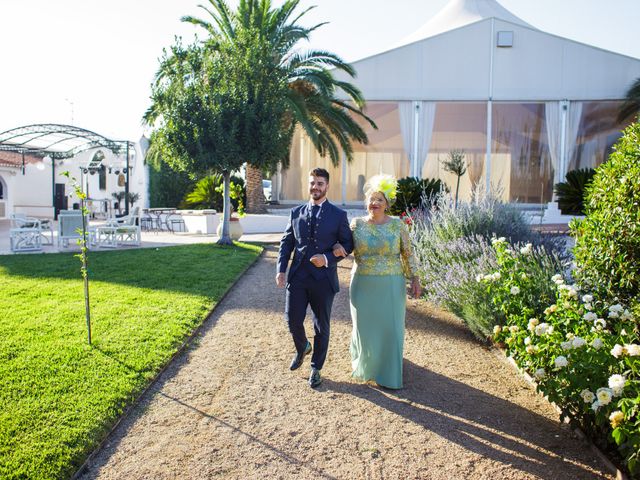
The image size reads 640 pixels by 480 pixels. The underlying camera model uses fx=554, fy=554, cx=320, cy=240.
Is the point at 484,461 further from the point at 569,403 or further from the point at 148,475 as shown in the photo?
the point at 148,475

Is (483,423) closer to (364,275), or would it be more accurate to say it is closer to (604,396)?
(604,396)

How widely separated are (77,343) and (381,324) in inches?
116

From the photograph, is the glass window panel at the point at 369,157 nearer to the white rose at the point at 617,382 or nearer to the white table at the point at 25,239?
the white table at the point at 25,239

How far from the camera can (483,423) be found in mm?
3807

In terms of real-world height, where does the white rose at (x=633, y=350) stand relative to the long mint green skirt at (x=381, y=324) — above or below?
above

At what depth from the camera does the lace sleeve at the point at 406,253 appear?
447cm

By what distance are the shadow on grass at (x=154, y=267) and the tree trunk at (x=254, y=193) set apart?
562cm

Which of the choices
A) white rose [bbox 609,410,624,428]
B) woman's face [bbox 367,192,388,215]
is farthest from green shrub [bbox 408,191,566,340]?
white rose [bbox 609,410,624,428]

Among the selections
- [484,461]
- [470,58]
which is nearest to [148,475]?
[484,461]

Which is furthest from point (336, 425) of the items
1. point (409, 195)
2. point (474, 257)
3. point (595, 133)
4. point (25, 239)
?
point (595, 133)

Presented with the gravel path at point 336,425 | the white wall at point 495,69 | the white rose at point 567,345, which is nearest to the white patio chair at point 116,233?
the gravel path at point 336,425

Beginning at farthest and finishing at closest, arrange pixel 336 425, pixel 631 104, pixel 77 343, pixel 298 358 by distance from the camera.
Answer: pixel 631 104 → pixel 77 343 → pixel 298 358 → pixel 336 425

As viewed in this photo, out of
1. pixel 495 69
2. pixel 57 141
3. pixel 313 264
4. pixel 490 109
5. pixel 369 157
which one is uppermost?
pixel 495 69

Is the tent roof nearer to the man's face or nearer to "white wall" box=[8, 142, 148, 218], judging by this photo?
"white wall" box=[8, 142, 148, 218]
